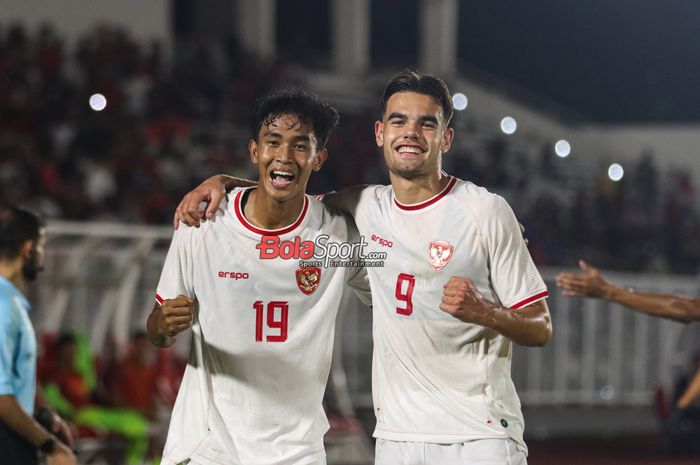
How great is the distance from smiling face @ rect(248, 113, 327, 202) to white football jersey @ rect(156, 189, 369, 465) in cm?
17

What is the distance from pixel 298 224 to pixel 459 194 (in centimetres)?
66

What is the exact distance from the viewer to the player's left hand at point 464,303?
3992 mm

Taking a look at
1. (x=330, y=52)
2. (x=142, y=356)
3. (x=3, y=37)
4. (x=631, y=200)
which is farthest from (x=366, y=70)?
(x=142, y=356)

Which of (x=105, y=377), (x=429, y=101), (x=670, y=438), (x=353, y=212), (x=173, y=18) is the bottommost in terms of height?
(x=670, y=438)

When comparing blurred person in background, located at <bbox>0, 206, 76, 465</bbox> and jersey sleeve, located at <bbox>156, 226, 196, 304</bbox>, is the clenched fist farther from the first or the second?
blurred person in background, located at <bbox>0, 206, 76, 465</bbox>

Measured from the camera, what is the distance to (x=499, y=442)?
437cm

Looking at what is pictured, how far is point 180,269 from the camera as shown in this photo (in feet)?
14.9

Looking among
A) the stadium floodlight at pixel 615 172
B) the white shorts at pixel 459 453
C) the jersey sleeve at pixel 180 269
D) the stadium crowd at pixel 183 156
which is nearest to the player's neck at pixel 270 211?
the jersey sleeve at pixel 180 269

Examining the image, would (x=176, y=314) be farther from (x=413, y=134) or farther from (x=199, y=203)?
(x=413, y=134)

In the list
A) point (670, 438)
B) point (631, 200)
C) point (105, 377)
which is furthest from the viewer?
point (631, 200)

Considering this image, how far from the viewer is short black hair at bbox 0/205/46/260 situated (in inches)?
199

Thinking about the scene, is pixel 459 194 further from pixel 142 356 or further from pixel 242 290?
pixel 142 356

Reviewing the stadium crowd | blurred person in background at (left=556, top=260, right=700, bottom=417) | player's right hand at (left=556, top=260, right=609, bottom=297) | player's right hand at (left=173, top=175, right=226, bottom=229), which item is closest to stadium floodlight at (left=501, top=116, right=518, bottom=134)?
the stadium crowd

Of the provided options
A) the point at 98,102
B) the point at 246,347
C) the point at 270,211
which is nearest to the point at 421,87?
the point at 270,211
